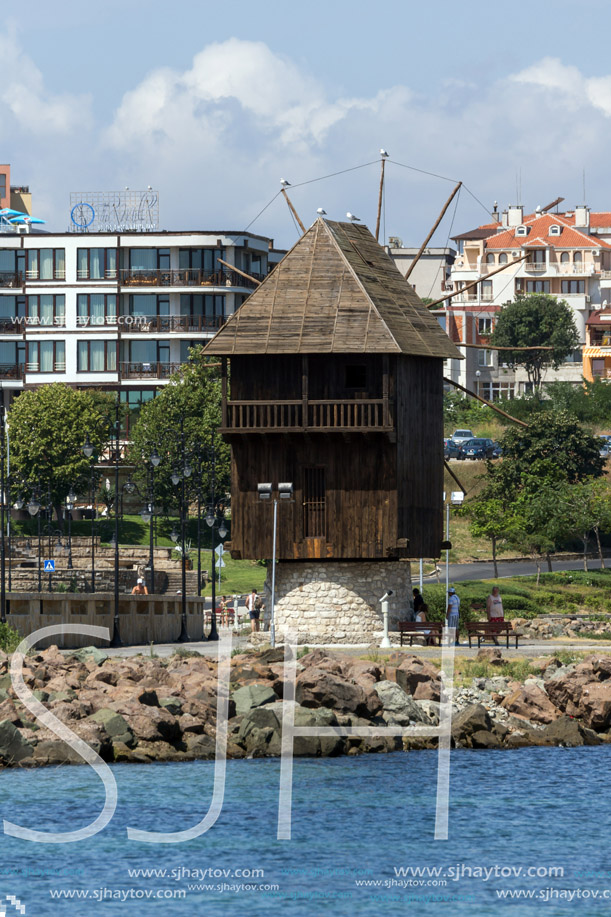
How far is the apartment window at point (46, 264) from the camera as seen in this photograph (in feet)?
372

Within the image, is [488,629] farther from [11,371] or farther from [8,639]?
[11,371]

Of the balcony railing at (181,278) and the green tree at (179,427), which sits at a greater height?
the balcony railing at (181,278)

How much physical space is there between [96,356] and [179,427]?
84.7ft

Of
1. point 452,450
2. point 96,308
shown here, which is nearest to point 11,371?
point 96,308

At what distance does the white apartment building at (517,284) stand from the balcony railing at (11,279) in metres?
37.5

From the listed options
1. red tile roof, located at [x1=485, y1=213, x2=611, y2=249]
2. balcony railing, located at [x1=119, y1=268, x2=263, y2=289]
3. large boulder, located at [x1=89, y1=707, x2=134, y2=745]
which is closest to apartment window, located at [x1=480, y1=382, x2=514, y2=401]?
red tile roof, located at [x1=485, y1=213, x2=611, y2=249]

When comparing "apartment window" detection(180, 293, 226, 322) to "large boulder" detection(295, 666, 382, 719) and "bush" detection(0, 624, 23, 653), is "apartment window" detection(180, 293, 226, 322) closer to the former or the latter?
"bush" detection(0, 624, 23, 653)

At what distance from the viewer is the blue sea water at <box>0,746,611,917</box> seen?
2573cm

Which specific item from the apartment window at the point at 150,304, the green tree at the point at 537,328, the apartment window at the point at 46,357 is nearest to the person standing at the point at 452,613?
the apartment window at the point at 150,304

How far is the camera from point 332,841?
29.2m

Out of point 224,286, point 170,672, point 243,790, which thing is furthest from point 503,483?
point 243,790

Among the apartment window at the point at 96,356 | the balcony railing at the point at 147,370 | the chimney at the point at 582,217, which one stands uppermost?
the chimney at the point at 582,217

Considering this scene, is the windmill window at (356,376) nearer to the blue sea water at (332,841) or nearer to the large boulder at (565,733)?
the large boulder at (565,733)

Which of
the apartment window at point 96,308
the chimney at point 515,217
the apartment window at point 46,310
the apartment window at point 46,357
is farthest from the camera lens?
the chimney at point 515,217
